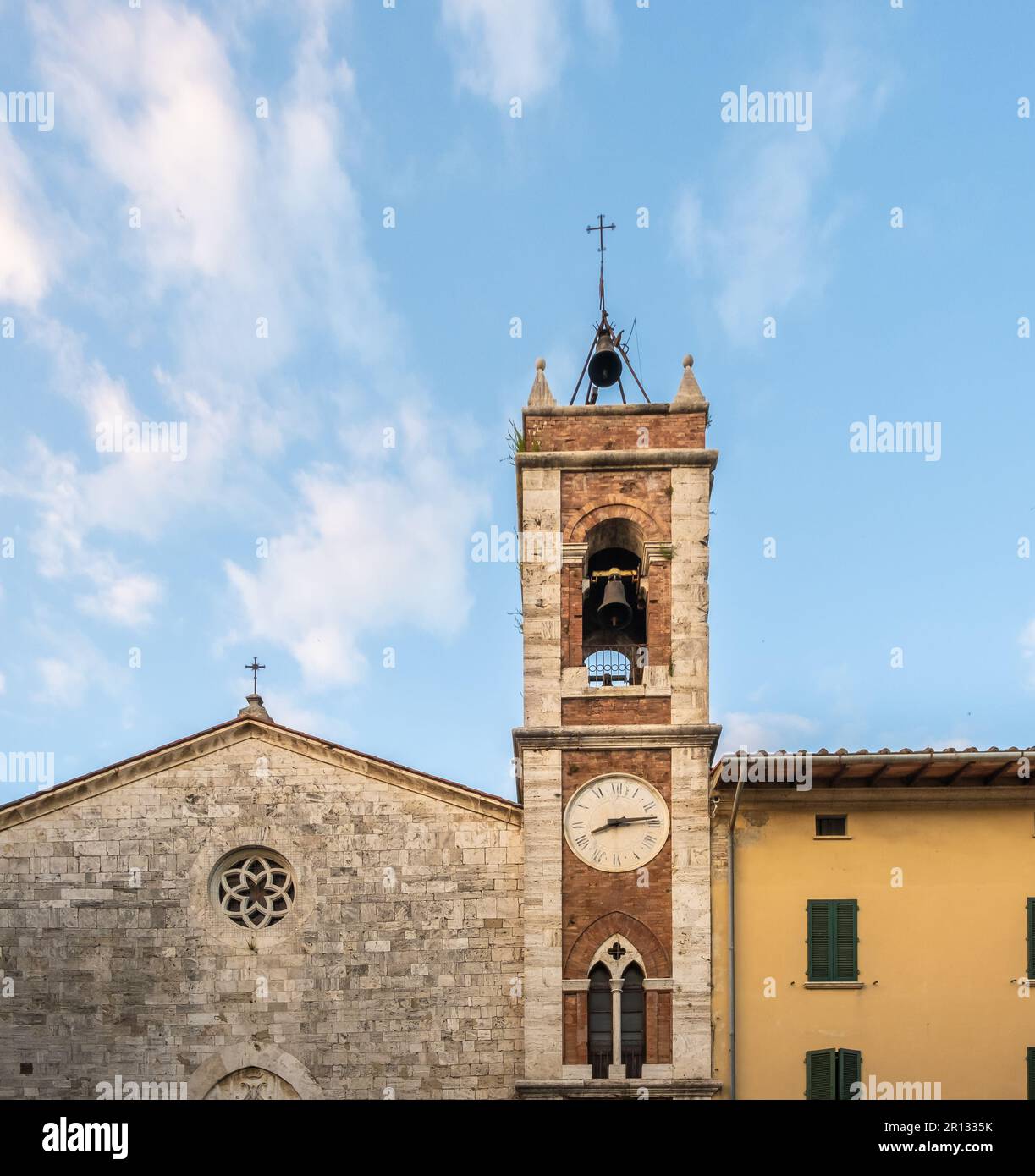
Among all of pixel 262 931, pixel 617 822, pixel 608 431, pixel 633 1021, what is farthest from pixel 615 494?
pixel 262 931

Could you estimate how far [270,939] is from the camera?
1684 cm

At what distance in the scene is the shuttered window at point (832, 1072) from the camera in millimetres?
16016

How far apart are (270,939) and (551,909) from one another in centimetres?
402

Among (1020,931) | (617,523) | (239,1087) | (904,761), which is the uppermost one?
(617,523)

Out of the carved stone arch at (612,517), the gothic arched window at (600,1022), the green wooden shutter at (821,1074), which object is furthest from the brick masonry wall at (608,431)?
the green wooden shutter at (821,1074)

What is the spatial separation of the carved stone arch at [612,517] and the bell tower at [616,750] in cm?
2

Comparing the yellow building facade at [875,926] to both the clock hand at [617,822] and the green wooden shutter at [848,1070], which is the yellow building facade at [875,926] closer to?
the green wooden shutter at [848,1070]

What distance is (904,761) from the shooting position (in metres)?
16.3

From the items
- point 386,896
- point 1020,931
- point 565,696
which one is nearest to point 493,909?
point 386,896

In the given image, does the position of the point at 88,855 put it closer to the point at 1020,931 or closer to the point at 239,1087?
the point at 239,1087

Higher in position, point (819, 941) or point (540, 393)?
point (540, 393)

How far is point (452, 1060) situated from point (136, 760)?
626 cm

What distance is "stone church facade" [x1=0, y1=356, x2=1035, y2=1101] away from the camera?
1625 cm

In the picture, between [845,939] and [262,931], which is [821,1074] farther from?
[262,931]
